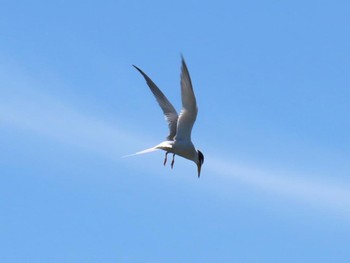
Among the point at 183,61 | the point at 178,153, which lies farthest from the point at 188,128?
the point at 183,61

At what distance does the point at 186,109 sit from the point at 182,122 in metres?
0.78

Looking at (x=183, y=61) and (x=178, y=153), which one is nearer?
(x=183, y=61)

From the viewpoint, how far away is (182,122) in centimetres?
4084

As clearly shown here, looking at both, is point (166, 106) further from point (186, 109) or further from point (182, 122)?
point (186, 109)

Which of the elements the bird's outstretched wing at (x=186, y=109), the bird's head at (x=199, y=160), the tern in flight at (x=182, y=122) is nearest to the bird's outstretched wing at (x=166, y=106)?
the tern in flight at (x=182, y=122)

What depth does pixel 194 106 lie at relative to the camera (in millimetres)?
39938

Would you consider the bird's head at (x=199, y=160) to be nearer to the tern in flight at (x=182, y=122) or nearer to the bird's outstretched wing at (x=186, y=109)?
the tern in flight at (x=182, y=122)

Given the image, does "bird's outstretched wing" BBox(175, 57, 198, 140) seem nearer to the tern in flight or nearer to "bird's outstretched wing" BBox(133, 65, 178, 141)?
the tern in flight

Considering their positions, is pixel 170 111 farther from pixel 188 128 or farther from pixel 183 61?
pixel 183 61

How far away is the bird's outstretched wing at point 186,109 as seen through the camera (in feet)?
125

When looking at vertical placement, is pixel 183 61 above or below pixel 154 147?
above

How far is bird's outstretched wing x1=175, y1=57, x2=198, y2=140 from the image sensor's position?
38188 mm

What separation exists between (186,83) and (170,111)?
4.43m

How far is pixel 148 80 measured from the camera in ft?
139
